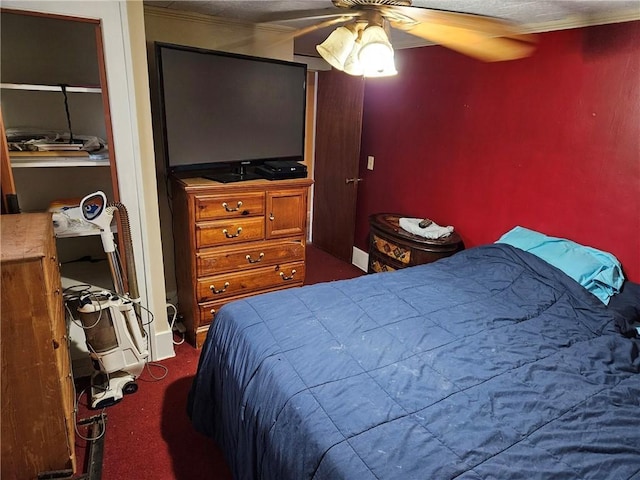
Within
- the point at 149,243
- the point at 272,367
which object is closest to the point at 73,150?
the point at 149,243

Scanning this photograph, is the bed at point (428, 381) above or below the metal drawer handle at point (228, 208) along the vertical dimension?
below

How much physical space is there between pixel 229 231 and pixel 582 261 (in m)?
2.09

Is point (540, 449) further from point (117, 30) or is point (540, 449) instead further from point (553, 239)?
point (117, 30)

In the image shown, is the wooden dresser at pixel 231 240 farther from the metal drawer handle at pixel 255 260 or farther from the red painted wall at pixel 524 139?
the red painted wall at pixel 524 139

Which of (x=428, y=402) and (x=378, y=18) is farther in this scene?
(x=378, y=18)

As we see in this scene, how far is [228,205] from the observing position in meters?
2.58

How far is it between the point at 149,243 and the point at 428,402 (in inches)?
70.1

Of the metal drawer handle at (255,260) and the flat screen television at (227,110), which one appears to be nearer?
→ the flat screen television at (227,110)

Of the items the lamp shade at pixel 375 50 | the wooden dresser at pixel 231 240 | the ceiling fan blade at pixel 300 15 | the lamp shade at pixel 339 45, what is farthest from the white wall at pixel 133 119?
the lamp shade at pixel 375 50

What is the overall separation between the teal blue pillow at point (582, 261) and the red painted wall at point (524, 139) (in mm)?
106

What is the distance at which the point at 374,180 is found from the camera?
3.94 metres

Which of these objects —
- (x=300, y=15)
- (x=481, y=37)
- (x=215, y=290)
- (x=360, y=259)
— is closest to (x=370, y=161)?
(x=360, y=259)

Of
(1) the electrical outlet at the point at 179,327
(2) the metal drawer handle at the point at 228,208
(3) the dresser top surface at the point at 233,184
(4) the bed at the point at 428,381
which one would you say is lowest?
(1) the electrical outlet at the point at 179,327

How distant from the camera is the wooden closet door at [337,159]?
388 centimetres
